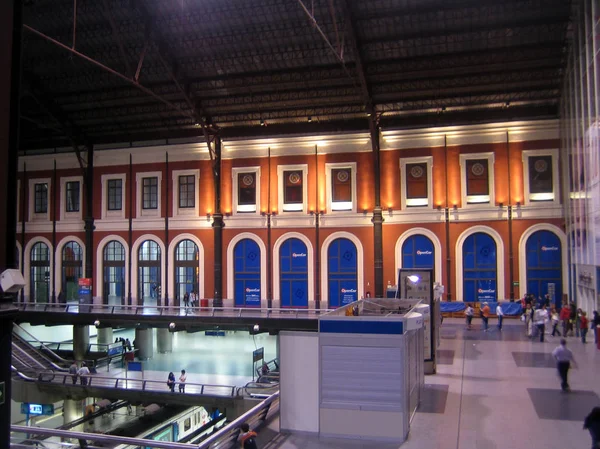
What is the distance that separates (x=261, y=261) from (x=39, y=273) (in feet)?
53.0

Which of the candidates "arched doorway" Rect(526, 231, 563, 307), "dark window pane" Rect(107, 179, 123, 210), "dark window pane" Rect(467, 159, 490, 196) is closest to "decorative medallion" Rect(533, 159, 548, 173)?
"dark window pane" Rect(467, 159, 490, 196)

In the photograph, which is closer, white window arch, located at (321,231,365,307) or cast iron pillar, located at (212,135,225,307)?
white window arch, located at (321,231,365,307)

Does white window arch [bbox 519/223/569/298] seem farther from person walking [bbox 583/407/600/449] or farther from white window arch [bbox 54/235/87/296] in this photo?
white window arch [bbox 54/235/87/296]

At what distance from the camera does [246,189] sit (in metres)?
32.7

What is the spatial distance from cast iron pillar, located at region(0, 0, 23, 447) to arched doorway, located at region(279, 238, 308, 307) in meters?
25.7

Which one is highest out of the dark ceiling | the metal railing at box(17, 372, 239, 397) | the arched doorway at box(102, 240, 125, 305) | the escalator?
the dark ceiling

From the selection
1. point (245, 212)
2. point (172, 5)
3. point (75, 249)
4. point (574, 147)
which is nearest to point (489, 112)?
point (574, 147)

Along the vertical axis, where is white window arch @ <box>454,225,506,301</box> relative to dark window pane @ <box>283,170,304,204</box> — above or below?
below

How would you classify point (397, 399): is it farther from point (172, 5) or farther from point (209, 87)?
point (209, 87)

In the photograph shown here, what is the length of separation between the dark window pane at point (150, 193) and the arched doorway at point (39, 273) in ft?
26.4

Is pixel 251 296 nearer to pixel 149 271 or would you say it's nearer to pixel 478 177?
pixel 149 271

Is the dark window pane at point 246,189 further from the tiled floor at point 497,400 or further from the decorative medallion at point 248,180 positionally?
the tiled floor at point 497,400

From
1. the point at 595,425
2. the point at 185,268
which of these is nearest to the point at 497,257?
the point at 185,268

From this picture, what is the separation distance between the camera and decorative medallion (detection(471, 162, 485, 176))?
96.0 feet
